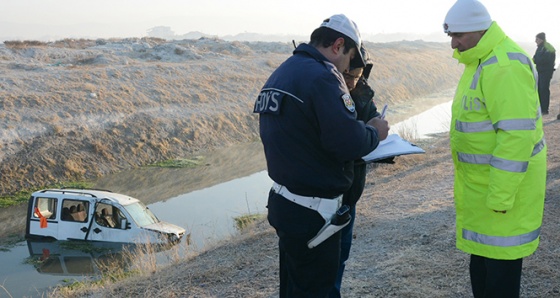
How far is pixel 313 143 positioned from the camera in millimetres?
3176

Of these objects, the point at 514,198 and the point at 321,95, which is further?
the point at 514,198

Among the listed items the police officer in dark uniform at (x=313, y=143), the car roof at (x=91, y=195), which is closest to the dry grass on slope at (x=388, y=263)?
the police officer in dark uniform at (x=313, y=143)

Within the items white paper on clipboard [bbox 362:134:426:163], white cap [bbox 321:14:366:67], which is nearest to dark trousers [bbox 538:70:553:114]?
white paper on clipboard [bbox 362:134:426:163]

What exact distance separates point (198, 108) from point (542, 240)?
22.5 meters

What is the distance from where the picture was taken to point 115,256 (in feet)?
43.3

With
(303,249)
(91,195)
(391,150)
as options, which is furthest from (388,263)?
(91,195)

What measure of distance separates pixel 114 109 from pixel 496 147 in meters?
22.9

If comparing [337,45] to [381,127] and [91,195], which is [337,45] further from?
[91,195]

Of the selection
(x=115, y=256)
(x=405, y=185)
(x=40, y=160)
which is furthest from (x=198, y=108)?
(x=405, y=185)

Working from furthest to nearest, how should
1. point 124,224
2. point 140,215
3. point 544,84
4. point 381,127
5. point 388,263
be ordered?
point 544,84 < point 140,215 < point 124,224 < point 388,263 < point 381,127

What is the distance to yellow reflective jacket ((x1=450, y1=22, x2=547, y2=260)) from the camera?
321cm

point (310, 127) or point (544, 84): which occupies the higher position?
point (310, 127)

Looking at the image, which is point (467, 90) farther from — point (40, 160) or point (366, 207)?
point (40, 160)

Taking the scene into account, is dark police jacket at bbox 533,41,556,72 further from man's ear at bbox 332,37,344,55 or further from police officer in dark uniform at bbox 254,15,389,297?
man's ear at bbox 332,37,344,55
